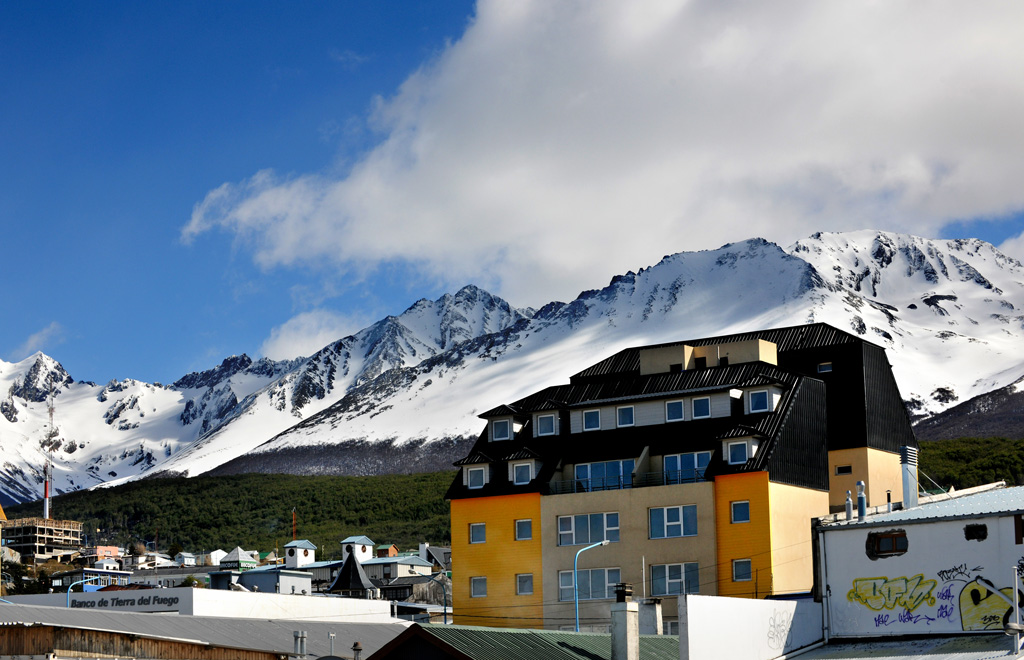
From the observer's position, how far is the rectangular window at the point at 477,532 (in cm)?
7094

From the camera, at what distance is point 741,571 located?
62656mm

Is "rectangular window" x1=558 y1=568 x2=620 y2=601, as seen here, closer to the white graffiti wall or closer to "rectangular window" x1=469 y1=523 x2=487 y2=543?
"rectangular window" x1=469 y1=523 x2=487 y2=543

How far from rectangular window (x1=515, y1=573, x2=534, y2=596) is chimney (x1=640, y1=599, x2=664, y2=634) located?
25.0 metres

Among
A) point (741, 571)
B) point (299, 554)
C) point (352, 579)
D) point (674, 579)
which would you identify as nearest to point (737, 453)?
point (741, 571)

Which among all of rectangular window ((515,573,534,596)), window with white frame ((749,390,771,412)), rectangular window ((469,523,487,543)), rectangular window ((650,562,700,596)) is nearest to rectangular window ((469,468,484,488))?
rectangular window ((469,523,487,543))

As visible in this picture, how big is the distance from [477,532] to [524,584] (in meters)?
4.37

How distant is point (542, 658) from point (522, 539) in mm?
33975

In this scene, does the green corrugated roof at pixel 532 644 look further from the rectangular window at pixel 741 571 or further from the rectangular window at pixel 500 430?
the rectangular window at pixel 500 430

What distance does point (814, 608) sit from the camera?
45.4 m

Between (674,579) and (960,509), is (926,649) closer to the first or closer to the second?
(960,509)

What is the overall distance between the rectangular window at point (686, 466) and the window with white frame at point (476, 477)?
421 inches

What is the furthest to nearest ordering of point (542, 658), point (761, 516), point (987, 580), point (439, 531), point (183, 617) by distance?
point (439, 531) < point (761, 516) < point (183, 617) < point (987, 580) < point (542, 658)

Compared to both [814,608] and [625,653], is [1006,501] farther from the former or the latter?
[625,653]

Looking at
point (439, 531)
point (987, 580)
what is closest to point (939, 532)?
point (987, 580)
